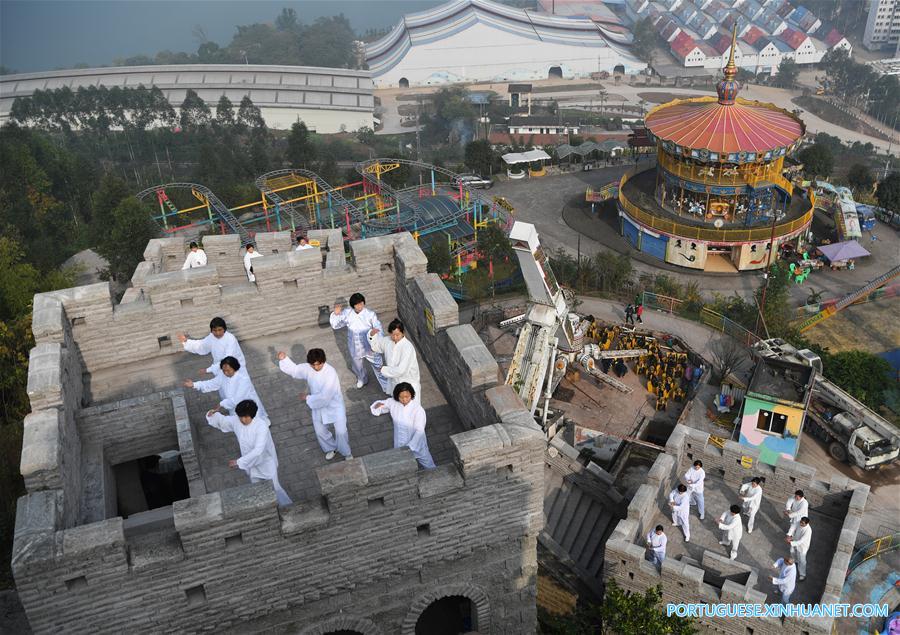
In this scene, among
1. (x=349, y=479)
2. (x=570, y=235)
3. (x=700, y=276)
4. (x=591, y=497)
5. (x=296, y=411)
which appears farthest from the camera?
(x=570, y=235)

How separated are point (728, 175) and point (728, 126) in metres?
3.10

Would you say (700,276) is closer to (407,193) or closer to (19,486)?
(407,193)

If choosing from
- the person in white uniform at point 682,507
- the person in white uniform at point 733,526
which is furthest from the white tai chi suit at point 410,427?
the person in white uniform at point 733,526

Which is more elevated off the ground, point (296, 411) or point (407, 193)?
point (296, 411)

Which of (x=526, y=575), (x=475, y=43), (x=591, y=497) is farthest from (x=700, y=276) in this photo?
(x=475, y=43)

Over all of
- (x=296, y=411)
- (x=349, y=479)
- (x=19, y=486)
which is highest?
(x=349, y=479)

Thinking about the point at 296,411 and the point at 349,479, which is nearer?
the point at 349,479

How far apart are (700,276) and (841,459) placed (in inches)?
761

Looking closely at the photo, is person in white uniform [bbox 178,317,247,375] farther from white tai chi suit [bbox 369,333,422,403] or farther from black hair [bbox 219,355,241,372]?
white tai chi suit [bbox 369,333,422,403]

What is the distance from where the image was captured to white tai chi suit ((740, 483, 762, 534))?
19.0 m

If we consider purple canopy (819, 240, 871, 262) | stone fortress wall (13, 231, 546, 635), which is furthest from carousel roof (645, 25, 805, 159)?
stone fortress wall (13, 231, 546, 635)

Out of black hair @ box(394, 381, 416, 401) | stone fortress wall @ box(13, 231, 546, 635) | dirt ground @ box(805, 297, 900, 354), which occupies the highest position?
black hair @ box(394, 381, 416, 401)

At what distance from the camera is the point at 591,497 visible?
83.5ft

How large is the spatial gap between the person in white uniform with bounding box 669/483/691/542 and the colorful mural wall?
331 inches
